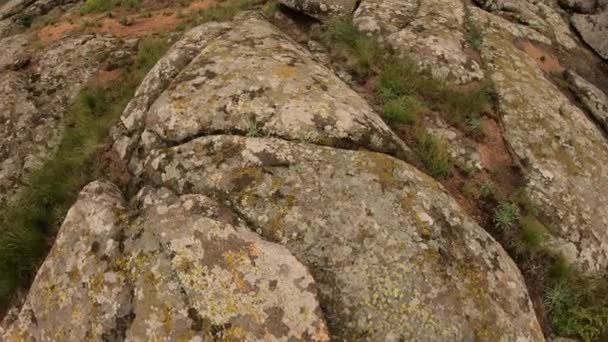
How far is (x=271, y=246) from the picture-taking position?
6.98 metres

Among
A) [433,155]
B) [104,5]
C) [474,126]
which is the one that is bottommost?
[104,5]

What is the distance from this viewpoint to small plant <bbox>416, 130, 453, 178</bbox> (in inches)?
372

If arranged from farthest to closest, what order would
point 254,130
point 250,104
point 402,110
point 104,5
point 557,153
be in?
point 104,5 < point 557,153 < point 402,110 < point 250,104 < point 254,130

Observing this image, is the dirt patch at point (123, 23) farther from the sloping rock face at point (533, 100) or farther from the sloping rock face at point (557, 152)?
the sloping rock face at point (557, 152)

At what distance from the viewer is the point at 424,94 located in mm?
11219

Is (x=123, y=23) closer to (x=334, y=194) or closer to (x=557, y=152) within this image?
(x=334, y=194)

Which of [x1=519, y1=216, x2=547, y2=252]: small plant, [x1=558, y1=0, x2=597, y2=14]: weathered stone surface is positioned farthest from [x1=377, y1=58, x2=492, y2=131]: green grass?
[x1=558, y1=0, x2=597, y2=14]: weathered stone surface

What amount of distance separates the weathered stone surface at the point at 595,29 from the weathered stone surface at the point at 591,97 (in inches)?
128

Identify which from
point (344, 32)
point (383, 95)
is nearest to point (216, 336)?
point (383, 95)

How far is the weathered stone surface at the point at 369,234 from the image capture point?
22.2ft

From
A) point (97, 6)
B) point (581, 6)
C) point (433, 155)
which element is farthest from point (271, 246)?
point (581, 6)

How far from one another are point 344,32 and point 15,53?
10.4 metres

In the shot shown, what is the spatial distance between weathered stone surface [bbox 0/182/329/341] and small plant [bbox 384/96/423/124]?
14.4ft

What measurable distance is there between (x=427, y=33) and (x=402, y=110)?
12.4 feet
